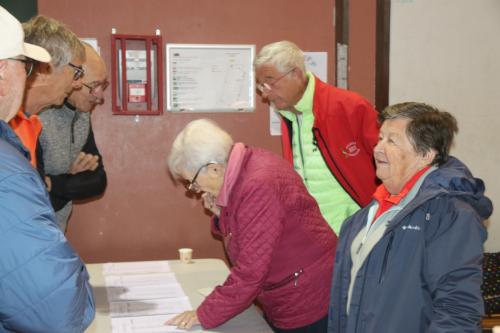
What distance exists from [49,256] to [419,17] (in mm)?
2743

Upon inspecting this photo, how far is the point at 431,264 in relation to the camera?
5.14ft

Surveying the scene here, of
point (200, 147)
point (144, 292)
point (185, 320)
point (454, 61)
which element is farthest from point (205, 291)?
point (454, 61)

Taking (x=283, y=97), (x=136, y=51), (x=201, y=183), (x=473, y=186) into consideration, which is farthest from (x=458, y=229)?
(x=136, y=51)

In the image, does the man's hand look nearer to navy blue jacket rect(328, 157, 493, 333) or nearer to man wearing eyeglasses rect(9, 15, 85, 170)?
man wearing eyeglasses rect(9, 15, 85, 170)

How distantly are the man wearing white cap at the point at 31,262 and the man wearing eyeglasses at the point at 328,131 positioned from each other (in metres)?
1.59

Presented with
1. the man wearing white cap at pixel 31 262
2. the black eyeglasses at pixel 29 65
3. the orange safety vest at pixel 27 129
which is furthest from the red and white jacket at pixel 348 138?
the man wearing white cap at pixel 31 262

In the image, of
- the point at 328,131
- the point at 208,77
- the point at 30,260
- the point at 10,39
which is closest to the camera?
the point at 30,260

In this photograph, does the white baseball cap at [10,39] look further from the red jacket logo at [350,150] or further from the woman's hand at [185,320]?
the red jacket logo at [350,150]

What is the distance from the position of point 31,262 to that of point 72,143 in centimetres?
155

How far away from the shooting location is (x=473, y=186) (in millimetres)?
1635

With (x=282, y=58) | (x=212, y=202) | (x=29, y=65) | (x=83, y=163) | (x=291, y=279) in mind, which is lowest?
(x=291, y=279)

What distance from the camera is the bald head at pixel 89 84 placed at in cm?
247

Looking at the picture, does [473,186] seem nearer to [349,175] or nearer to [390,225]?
[390,225]

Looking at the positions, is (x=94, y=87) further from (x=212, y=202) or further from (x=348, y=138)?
(x=348, y=138)
